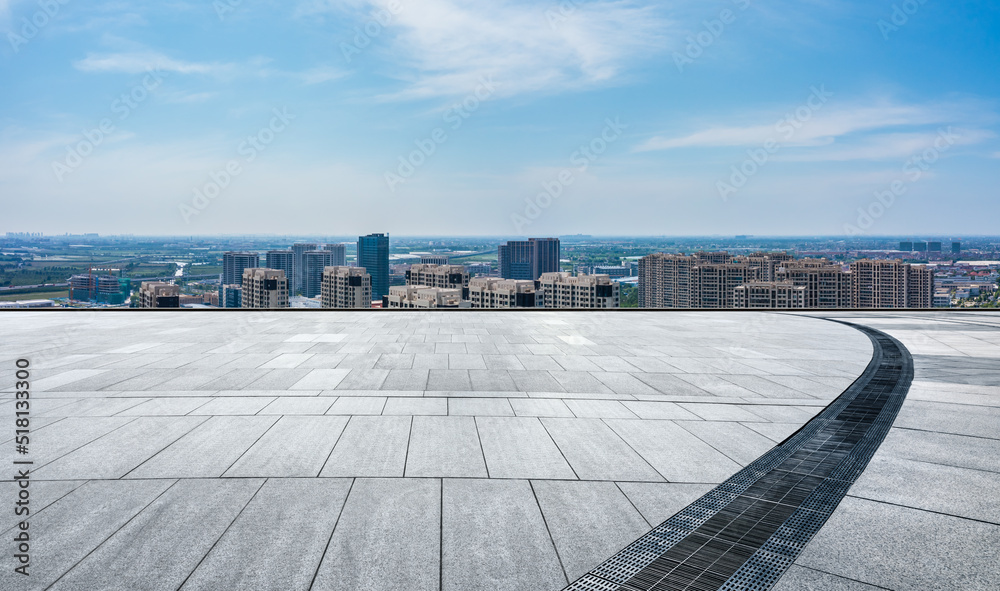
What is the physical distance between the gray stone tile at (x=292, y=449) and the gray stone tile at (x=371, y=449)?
0.13 meters

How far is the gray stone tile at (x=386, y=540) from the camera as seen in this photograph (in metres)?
3.58

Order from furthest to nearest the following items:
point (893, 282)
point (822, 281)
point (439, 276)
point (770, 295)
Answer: point (439, 276)
point (822, 281)
point (893, 282)
point (770, 295)

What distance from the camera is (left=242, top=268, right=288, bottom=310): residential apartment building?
A: 3459 cm

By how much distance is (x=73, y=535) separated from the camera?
417 centimetres

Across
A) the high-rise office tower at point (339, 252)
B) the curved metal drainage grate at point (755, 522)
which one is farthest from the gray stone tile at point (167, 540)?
the high-rise office tower at point (339, 252)

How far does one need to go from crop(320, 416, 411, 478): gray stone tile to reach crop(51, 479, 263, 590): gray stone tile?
88 centimetres

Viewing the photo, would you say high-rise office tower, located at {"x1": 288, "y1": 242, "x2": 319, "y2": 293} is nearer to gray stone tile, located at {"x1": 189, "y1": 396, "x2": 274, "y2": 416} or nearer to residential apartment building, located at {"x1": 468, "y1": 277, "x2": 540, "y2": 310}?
residential apartment building, located at {"x1": 468, "y1": 277, "x2": 540, "y2": 310}

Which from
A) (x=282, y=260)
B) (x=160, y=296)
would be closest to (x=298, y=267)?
(x=282, y=260)

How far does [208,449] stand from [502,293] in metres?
26.6

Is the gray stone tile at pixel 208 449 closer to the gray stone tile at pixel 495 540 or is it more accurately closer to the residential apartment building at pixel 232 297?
the gray stone tile at pixel 495 540

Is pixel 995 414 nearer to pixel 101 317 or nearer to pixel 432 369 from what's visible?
pixel 432 369

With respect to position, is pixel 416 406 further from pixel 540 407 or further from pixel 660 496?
pixel 660 496

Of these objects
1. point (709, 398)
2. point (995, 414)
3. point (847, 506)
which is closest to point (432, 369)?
point (709, 398)

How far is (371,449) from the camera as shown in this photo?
608 centimetres
